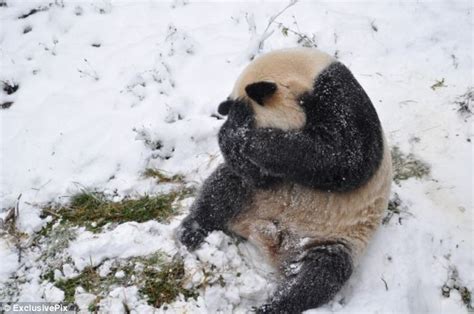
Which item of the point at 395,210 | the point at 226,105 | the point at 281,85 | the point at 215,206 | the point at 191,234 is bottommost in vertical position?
the point at 395,210

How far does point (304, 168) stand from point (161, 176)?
1752 millimetres

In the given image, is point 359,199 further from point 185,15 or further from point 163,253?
point 185,15

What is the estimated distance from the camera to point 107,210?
480cm

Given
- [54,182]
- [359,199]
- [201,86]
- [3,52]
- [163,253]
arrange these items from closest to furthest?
[359,199] < [163,253] < [54,182] < [201,86] < [3,52]

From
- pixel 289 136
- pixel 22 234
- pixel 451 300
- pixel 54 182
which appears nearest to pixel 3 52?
pixel 54 182

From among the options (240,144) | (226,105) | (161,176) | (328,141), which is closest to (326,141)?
(328,141)

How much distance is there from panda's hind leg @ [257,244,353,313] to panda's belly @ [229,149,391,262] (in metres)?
0.15

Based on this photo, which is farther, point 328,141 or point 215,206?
point 215,206

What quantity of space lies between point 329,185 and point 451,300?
1.36 m

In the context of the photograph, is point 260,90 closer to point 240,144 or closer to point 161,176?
point 240,144

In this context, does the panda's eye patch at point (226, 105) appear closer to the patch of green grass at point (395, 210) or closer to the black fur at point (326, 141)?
the black fur at point (326, 141)

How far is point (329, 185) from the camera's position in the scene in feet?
13.0

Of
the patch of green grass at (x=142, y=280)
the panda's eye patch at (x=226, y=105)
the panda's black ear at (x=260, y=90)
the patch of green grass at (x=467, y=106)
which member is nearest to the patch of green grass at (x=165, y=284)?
the patch of green grass at (x=142, y=280)

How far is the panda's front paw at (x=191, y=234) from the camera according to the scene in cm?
446
